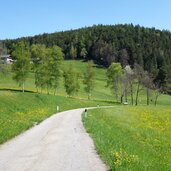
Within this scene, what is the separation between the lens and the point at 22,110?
151 feet

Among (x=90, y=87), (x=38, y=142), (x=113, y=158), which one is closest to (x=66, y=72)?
(x=90, y=87)

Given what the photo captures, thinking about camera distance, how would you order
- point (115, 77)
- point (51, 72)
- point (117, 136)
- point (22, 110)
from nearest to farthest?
1. point (117, 136)
2. point (22, 110)
3. point (51, 72)
4. point (115, 77)

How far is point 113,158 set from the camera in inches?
616

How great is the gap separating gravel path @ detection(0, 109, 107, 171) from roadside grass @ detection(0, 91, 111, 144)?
2.06m

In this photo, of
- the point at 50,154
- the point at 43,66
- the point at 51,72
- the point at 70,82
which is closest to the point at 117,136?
the point at 50,154

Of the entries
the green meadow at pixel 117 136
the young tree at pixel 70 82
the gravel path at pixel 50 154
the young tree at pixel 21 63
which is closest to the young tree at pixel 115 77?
A: the young tree at pixel 70 82

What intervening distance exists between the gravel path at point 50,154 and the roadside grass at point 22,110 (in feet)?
6.76

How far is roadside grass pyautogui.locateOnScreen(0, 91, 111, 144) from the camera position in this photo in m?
28.0

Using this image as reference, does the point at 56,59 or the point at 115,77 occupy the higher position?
the point at 56,59

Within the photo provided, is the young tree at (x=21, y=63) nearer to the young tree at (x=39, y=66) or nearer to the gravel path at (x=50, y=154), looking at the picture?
the young tree at (x=39, y=66)

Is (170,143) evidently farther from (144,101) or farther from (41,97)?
(144,101)

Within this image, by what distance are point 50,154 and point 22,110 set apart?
28883 mm

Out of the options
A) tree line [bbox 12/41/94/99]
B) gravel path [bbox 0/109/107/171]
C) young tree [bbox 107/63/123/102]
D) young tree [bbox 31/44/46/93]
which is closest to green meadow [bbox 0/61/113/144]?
gravel path [bbox 0/109/107/171]

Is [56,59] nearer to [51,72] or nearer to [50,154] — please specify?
[51,72]
